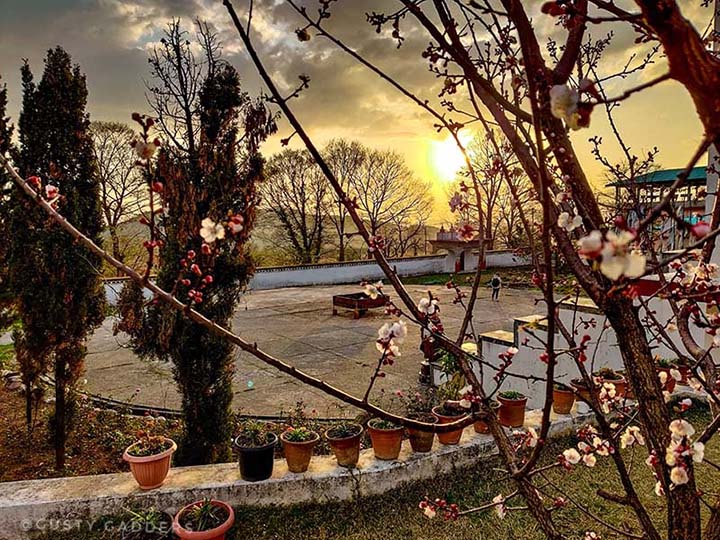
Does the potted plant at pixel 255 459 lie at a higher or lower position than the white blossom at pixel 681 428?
lower

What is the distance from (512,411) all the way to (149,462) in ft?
7.61

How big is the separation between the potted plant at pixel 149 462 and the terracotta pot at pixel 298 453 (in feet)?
2.11

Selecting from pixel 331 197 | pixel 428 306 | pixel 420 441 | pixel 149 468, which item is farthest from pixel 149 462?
A: pixel 331 197

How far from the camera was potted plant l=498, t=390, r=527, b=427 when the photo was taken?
3.24 metres

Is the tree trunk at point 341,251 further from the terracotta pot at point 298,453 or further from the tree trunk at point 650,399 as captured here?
the tree trunk at point 650,399

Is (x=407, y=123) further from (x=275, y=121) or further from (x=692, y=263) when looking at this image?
(x=275, y=121)

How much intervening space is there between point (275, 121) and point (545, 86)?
2652 millimetres

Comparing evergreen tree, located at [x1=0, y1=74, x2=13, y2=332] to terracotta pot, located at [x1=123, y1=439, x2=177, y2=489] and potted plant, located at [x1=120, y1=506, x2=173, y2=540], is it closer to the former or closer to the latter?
terracotta pot, located at [x1=123, y1=439, x2=177, y2=489]

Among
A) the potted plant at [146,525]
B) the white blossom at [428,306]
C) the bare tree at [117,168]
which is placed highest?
the bare tree at [117,168]

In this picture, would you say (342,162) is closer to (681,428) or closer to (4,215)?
(4,215)

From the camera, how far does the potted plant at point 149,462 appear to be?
2.51 meters

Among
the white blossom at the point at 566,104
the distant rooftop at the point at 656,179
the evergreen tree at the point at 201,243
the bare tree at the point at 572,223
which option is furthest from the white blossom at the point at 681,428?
the evergreen tree at the point at 201,243

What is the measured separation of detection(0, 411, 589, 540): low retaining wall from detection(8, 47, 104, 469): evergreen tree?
893mm

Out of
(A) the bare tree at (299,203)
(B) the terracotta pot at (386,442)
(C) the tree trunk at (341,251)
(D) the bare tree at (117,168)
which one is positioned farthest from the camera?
(C) the tree trunk at (341,251)
